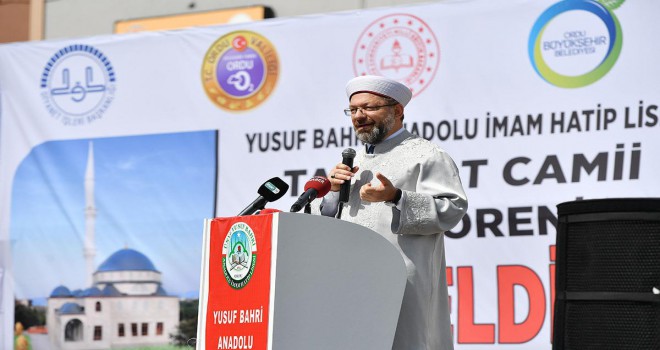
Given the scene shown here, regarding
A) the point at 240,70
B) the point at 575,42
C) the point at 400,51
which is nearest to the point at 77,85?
the point at 240,70

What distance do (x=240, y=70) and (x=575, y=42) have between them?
76.8 inches

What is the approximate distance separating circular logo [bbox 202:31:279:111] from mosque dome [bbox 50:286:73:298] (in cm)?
145

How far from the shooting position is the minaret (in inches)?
260

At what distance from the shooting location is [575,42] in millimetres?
5461

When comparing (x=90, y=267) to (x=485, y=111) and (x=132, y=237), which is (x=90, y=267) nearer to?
(x=132, y=237)

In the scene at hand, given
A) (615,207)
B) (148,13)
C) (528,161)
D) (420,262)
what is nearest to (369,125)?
(420,262)

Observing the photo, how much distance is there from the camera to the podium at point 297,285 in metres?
3.15

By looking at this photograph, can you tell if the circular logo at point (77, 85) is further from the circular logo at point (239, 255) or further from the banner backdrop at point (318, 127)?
the circular logo at point (239, 255)

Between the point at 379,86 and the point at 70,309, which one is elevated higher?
the point at 379,86

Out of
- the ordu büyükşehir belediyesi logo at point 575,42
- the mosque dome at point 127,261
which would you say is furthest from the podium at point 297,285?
the mosque dome at point 127,261

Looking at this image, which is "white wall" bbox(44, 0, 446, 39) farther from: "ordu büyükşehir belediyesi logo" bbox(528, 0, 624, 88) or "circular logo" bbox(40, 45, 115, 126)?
"ordu büyükşehir belediyesi logo" bbox(528, 0, 624, 88)

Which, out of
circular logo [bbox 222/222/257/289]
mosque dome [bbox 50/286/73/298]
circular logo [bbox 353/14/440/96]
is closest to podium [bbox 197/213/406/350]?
circular logo [bbox 222/222/257/289]

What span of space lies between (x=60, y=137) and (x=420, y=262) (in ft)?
12.0

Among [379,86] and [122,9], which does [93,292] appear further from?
[379,86]
